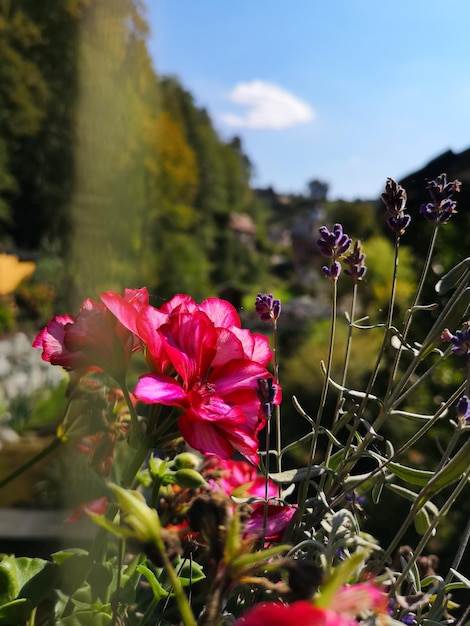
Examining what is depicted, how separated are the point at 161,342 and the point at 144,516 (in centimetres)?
10

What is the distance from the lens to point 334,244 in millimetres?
285

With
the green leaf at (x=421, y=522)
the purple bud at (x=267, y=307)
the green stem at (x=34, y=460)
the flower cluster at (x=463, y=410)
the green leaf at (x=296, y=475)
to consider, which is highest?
the purple bud at (x=267, y=307)

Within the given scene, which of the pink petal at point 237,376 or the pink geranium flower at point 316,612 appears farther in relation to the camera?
the pink petal at point 237,376

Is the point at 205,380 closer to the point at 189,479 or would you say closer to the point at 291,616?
the point at 189,479

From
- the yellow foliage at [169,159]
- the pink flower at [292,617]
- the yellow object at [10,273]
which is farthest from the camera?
the yellow foliage at [169,159]

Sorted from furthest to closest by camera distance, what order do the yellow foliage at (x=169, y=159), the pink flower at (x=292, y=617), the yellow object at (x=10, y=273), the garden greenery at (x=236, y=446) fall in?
1. the yellow foliage at (x=169, y=159)
2. the yellow object at (x=10, y=273)
3. the garden greenery at (x=236, y=446)
4. the pink flower at (x=292, y=617)

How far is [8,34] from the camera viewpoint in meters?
8.97

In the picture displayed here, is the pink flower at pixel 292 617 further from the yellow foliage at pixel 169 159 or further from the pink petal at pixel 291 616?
the yellow foliage at pixel 169 159

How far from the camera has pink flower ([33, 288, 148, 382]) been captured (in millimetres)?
273

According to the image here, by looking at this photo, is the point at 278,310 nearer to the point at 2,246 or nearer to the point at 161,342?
the point at 161,342

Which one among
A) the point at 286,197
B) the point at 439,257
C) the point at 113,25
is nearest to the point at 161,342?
the point at 439,257

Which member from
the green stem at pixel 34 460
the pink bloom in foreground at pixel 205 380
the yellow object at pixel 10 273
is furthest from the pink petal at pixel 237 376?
the yellow object at pixel 10 273

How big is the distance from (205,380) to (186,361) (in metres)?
0.02

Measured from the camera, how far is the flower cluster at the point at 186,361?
26 centimetres
